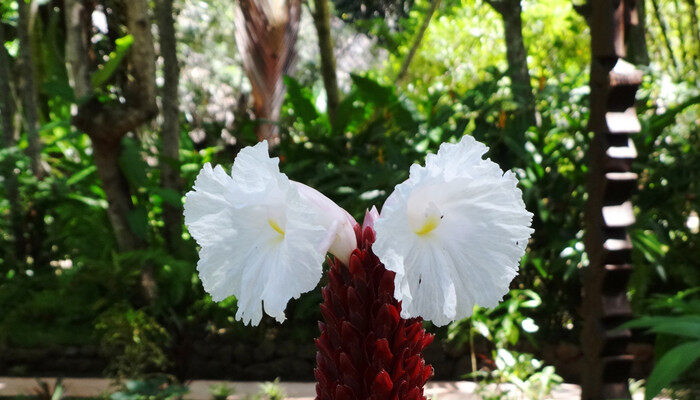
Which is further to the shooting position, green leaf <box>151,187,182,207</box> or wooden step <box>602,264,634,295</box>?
green leaf <box>151,187,182,207</box>

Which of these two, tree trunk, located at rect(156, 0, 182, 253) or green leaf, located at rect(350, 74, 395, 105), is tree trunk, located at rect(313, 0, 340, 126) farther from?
tree trunk, located at rect(156, 0, 182, 253)

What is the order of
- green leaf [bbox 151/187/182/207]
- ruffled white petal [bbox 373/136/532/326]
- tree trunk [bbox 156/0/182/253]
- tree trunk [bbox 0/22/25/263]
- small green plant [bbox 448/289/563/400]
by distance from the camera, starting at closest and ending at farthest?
ruffled white petal [bbox 373/136/532/326]
small green plant [bbox 448/289/563/400]
green leaf [bbox 151/187/182/207]
tree trunk [bbox 156/0/182/253]
tree trunk [bbox 0/22/25/263]

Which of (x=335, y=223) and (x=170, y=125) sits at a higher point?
(x=170, y=125)

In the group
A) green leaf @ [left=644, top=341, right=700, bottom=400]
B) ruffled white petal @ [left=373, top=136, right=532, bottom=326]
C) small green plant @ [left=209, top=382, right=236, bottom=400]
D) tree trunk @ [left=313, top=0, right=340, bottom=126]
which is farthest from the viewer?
tree trunk @ [left=313, top=0, right=340, bottom=126]

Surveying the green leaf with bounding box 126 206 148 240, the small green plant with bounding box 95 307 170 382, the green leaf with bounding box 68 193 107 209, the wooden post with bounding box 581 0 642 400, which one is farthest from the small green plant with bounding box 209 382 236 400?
the wooden post with bounding box 581 0 642 400

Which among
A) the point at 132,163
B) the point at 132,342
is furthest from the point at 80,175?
the point at 132,342

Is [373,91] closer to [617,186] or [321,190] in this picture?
[321,190]
